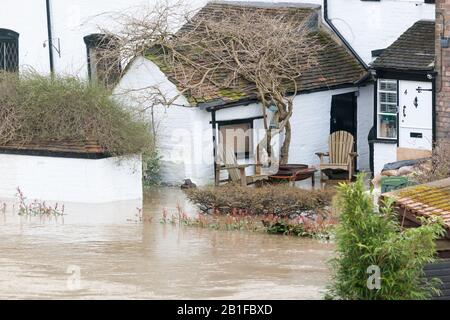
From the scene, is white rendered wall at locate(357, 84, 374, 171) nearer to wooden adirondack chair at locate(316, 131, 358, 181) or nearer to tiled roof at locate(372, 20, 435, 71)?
wooden adirondack chair at locate(316, 131, 358, 181)

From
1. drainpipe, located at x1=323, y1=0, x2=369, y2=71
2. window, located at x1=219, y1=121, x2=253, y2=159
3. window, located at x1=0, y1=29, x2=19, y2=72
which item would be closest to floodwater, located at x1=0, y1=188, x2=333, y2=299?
window, located at x1=219, y1=121, x2=253, y2=159

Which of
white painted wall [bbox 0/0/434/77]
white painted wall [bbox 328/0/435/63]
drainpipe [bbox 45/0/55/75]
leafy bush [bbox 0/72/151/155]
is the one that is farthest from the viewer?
drainpipe [bbox 45/0/55/75]

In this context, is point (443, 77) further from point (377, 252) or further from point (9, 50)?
point (377, 252)

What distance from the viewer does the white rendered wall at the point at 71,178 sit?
25312mm

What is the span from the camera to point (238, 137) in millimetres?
28984

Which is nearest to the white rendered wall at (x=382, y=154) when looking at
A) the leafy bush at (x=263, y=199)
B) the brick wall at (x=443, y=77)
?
the brick wall at (x=443, y=77)

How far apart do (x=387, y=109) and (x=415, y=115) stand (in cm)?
96

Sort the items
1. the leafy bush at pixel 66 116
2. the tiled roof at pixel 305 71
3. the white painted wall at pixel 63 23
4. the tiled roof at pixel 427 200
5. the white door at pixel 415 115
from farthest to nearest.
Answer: the white painted wall at pixel 63 23 < the tiled roof at pixel 305 71 < the white door at pixel 415 115 < the leafy bush at pixel 66 116 < the tiled roof at pixel 427 200

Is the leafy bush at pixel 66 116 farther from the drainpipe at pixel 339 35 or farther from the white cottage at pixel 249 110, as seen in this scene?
the drainpipe at pixel 339 35

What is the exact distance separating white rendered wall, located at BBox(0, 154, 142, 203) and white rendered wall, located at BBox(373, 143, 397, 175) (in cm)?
589

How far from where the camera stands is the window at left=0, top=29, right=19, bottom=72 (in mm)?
32781

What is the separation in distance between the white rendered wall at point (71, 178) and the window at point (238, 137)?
10.3 ft

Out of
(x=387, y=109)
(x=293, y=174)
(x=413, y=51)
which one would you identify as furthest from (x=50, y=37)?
(x=413, y=51)
